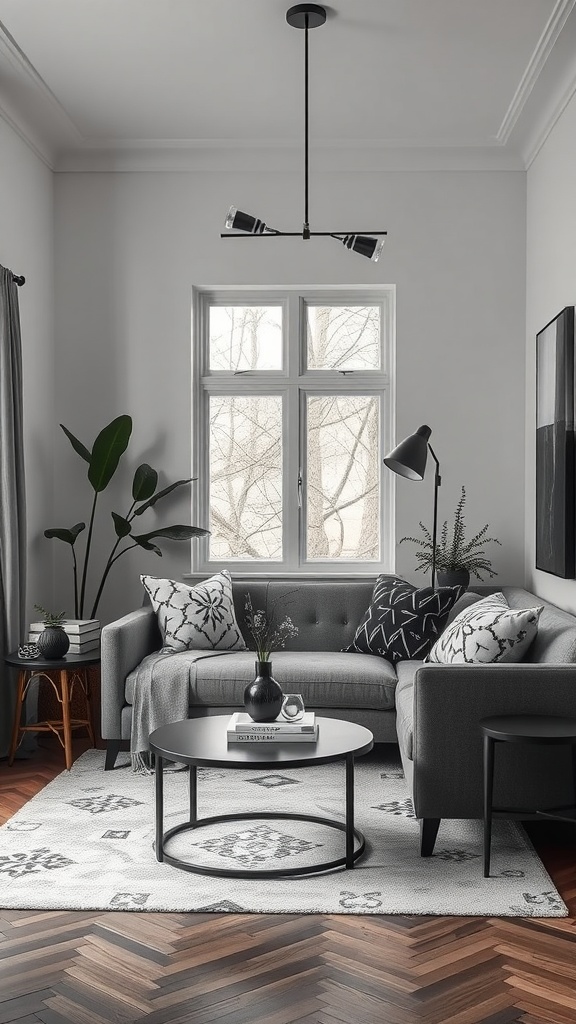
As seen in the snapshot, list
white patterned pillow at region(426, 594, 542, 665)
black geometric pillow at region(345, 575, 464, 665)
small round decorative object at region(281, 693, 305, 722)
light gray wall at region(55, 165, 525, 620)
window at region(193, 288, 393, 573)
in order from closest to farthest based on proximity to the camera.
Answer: small round decorative object at region(281, 693, 305, 722) < white patterned pillow at region(426, 594, 542, 665) < black geometric pillow at region(345, 575, 464, 665) < light gray wall at region(55, 165, 525, 620) < window at region(193, 288, 393, 573)

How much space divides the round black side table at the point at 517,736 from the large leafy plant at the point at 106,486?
2493 mm

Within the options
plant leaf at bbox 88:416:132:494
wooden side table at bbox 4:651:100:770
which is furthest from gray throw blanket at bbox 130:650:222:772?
plant leaf at bbox 88:416:132:494

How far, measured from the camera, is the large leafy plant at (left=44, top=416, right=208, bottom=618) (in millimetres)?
5145

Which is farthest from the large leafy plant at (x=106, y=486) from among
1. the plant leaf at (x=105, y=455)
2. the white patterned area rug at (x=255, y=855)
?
the white patterned area rug at (x=255, y=855)

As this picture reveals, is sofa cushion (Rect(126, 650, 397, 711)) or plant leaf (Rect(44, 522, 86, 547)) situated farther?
plant leaf (Rect(44, 522, 86, 547))

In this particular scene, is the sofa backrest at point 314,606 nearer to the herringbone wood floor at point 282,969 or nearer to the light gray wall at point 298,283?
the light gray wall at point 298,283

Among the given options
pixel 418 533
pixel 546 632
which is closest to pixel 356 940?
pixel 546 632

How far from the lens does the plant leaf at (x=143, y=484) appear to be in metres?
5.21

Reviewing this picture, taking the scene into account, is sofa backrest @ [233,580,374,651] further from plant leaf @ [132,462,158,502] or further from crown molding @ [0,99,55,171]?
crown molding @ [0,99,55,171]

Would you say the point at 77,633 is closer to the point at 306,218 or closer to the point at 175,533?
the point at 175,533

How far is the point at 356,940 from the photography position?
2596 millimetres

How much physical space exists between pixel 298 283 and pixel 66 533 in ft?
6.00

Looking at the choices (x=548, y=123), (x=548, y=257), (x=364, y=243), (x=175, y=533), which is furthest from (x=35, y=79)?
(x=548, y=257)

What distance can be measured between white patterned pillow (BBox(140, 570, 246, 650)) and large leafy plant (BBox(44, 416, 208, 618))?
0.45m
